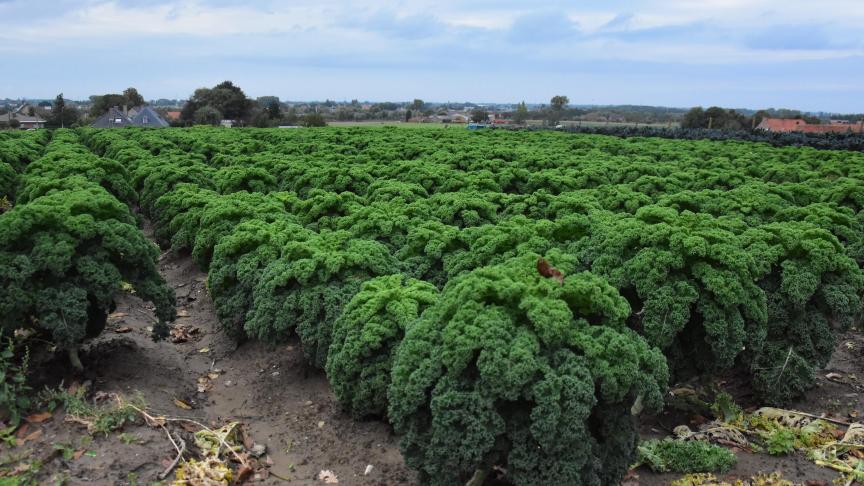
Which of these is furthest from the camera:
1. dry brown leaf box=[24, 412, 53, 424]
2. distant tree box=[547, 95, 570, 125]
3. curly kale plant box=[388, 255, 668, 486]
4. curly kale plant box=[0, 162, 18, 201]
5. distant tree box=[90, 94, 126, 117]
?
distant tree box=[547, 95, 570, 125]

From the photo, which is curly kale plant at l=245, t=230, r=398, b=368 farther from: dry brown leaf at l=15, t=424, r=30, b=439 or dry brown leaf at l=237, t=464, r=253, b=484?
dry brown leaf at l=15, t=424, r=30, b=439

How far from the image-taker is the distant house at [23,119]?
243ft

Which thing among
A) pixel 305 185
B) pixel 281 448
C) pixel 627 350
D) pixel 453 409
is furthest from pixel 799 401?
pixel 305 185

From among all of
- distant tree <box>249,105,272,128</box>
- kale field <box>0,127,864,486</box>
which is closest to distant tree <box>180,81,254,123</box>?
distant tree <box>249,105,272,128</box>

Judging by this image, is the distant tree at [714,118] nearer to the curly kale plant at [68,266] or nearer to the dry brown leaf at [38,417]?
the curly kale plant at [68,266]

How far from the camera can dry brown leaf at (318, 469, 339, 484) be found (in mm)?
6067

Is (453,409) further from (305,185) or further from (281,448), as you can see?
(305,185)

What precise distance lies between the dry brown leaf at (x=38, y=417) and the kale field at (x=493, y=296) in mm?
807

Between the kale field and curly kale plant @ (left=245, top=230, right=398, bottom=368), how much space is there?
3 centimetres

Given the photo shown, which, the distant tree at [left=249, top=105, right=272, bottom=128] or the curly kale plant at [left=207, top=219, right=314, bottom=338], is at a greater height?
the distant tree at [left=249, top=105, right=272, bottom=128]

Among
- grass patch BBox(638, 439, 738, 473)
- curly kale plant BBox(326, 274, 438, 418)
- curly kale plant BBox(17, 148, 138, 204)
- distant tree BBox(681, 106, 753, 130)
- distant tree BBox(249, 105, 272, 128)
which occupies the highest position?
distant tree BBox(681, 106, 753, 130)

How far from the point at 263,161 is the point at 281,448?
12017 millimetres

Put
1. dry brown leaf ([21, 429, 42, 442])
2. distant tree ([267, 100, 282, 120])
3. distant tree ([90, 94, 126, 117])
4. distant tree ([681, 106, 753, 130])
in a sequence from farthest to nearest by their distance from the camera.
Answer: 1. distant tree ([90, 94, 126, 117])
2. distant tree ([267, 100, 282, 120])
3. distant tree ([681, 106, 753, 130])
4. dry brown leaf ([21, 429, 42, 442])

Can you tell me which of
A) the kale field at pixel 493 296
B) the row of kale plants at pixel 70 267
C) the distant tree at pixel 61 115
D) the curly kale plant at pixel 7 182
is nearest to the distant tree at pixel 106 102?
the distant tree at pixel 61 115
